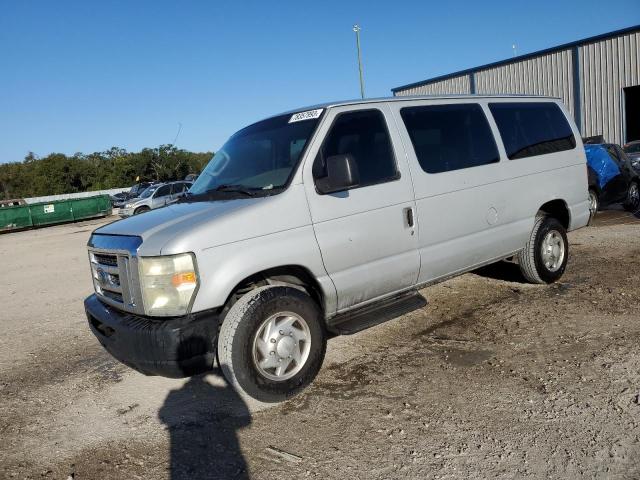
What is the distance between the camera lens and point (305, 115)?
13.5 ft

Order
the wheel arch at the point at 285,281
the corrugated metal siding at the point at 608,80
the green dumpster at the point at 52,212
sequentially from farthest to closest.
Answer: the green dumpster at the point at 52,212, the corrugated metal siding at the point at 608,80, the wheel arch at the point at 285,281

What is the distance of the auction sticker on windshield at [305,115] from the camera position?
13.2 ft

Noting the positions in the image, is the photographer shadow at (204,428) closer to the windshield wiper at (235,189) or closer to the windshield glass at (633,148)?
the windshield wiper at (235,189)

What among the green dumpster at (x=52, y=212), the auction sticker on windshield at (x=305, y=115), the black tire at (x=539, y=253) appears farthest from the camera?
the green dumpster at (x=52, y=212)

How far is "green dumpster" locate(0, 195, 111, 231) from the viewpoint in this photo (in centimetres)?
2509

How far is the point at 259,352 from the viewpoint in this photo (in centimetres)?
346

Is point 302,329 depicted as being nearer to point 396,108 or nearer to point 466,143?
point 396,108

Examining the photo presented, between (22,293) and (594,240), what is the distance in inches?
372

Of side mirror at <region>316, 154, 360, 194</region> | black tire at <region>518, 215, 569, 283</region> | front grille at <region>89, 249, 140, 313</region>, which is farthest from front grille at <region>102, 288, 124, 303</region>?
black tire at <region>518, 215, 569, 283</region>

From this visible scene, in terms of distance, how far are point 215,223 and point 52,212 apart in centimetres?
2708

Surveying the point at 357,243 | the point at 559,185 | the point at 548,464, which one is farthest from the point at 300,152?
the point at 559,185

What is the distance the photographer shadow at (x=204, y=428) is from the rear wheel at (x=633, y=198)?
1079cm

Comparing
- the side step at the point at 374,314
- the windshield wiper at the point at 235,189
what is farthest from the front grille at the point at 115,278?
the side step at the point at 374,314

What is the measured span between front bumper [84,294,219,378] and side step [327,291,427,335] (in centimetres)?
96
